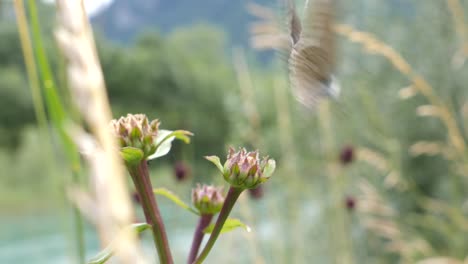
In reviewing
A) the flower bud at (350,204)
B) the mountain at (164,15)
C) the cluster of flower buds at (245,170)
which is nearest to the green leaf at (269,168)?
the cluster of flower buds at (245,170)

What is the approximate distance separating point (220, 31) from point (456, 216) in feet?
14.0

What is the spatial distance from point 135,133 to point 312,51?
0.06 metres

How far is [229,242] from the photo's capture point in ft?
3.60

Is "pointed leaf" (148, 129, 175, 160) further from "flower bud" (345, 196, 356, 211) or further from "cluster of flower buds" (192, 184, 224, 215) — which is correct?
"flower bud" (345, 196, 356, 211)

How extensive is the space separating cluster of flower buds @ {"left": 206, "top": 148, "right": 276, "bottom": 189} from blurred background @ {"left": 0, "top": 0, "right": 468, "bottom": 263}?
21 millimetres

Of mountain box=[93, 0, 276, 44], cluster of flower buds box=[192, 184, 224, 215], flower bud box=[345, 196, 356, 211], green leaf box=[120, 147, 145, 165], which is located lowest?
mountain box=[93, 0, 276, 44]

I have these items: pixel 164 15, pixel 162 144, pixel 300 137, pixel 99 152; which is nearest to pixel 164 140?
pixel 162 144

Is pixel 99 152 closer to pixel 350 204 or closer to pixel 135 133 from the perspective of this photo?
pixel 135 133

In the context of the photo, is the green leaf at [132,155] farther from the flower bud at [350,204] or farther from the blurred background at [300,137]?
the flower bud at [350,204]

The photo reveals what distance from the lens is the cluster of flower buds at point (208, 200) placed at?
0.71 ft

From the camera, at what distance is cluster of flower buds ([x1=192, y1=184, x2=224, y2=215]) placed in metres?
0.22

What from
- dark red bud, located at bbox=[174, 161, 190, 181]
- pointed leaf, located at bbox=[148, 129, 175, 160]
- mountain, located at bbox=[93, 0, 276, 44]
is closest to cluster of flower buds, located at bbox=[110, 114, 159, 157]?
pointed leaf, located at bbox=[148, 129, 175, 160]

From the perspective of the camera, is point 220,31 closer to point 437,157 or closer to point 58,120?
point 437,157

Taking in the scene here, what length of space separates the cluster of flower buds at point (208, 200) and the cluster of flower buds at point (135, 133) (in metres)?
0.04
